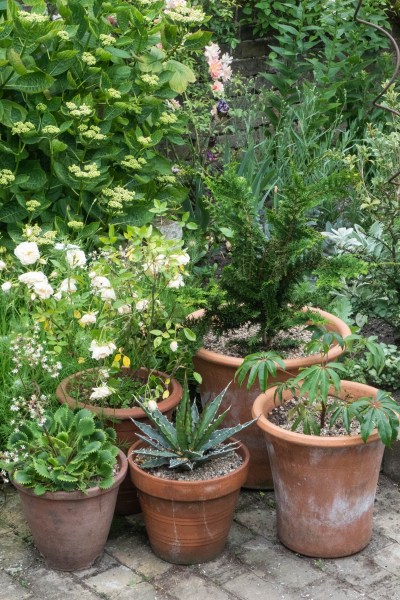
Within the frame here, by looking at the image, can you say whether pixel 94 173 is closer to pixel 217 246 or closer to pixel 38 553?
pixel 217 246

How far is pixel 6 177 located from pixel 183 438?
1.72 metres

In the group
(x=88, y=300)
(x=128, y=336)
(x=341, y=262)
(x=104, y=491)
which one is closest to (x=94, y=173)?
(x=88, y=300)

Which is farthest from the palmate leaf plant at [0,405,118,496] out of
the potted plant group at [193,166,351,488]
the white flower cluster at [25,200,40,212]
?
the white flower cluster at [25,200,40,212]

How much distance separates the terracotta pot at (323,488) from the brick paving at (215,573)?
0.08m

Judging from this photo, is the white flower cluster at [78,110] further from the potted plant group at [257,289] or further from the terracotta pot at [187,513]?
the terracotta pot at [187,513]

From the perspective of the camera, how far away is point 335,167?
20.8ft

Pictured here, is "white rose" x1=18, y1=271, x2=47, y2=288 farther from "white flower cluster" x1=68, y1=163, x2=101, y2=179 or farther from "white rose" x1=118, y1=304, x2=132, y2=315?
"white flower cluster" x1=68, y1=163, x2=101, y2=179

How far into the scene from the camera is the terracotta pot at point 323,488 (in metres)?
3.76

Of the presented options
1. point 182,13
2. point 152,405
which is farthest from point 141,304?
point 182,13

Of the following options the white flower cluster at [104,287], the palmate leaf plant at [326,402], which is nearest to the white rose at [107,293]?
the white flower cluster at [104,287]

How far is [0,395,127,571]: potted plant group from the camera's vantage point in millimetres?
3662

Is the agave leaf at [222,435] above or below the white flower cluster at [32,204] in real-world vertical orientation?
below

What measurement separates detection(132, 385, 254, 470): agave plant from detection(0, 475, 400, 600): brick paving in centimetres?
39

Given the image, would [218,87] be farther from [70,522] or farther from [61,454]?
[70,522]
